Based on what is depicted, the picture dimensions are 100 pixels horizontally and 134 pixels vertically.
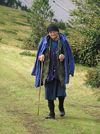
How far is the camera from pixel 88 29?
13.8 meters

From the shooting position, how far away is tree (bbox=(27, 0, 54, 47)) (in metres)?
24.4

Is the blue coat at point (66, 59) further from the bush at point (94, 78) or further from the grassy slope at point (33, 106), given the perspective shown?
the bush at point (94, 78)

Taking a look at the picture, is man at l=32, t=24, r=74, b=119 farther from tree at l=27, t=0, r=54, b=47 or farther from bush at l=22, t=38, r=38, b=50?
tree at l=27, t=0, r=54, b=47

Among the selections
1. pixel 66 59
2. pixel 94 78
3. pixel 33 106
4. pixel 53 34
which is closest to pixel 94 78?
pixel 94 78

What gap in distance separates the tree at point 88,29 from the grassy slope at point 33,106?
81cm

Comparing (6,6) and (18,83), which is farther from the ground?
(6,6)

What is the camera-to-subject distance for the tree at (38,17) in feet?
80.1

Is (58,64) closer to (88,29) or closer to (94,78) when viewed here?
(94,78)

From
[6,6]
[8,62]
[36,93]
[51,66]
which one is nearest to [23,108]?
[51,66]

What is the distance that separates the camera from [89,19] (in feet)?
47.3

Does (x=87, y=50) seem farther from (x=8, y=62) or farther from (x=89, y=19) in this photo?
(x=8, y=62)

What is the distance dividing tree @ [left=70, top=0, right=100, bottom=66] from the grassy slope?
81 cm

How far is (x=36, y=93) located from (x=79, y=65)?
6.44 metres

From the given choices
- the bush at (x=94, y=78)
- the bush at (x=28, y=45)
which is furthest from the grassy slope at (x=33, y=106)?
the bush at (x=28, y=45)
